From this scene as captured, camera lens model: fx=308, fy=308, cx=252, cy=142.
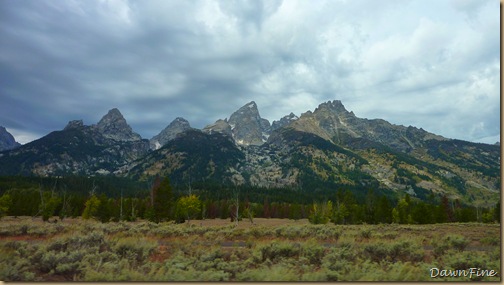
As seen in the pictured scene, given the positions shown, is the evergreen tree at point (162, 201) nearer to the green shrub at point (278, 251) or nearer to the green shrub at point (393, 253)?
the green shrub at point (278, 251)

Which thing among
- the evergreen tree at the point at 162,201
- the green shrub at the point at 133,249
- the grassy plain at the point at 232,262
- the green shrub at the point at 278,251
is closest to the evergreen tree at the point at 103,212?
the evergreen tree at the point at 162,201

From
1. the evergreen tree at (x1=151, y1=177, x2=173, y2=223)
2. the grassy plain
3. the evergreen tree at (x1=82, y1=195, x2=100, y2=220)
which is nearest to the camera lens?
the grassy plain

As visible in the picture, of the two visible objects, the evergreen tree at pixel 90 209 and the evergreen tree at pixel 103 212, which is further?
the evergreen tree at pixel 90 209

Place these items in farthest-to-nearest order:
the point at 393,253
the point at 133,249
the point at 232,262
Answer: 1. the point at 133,249
2. the point at 393,253
3. the point at 232,262

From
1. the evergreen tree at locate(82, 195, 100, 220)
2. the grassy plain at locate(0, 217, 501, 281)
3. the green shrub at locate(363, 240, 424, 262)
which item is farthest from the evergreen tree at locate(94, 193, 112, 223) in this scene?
the green shrub at locate(363, 240, 424, 262)

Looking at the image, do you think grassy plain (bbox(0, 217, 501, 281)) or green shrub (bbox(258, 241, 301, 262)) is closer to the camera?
grassy plain (bbox(0, 217, 501, 281))

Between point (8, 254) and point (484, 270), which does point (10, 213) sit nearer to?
point (8, 254)

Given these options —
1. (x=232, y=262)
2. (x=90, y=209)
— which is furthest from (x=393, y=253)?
(x=90, y=209)

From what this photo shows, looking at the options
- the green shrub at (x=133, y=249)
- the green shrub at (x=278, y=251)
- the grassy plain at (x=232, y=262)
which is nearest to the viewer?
the grassy plain at (x=232, y=262)

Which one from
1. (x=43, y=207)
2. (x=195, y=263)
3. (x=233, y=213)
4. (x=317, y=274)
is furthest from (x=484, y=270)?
(x=233, y=213)

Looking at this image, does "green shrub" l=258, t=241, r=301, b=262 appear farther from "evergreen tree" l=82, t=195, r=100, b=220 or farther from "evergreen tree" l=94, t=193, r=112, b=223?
"evergreen tree" l=82, t=195, r=100, b=220

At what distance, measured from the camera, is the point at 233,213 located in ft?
329

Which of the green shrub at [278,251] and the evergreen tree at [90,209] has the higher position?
the green shrub at [278,251]

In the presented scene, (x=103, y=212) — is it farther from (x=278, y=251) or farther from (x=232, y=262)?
(x=232, y=262)
